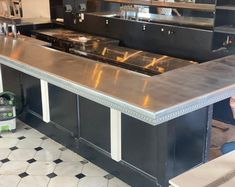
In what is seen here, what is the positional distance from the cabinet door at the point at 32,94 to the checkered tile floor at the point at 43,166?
11.6 inches

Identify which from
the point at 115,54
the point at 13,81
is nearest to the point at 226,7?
the point at 115,54

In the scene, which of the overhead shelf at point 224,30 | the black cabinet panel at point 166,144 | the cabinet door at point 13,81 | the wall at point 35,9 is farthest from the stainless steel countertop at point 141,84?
the wall at point 35,9

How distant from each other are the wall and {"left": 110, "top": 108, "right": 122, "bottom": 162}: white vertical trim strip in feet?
10.7

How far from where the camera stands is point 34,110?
3.84 meters

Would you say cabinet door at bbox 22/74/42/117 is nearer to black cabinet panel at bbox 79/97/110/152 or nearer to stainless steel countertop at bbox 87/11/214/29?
black cabinet panel at bbox 79/97/110/152

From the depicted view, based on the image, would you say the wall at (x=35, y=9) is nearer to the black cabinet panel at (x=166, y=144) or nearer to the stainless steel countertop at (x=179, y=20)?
the stainless steel countertop at (x=179, y=20)

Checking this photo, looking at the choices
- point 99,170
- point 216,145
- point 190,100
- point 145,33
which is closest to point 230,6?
point 145,33

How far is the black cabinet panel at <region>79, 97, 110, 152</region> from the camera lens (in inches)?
114

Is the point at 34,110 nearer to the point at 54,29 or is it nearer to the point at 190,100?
the point at 54,29

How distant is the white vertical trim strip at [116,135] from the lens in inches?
108

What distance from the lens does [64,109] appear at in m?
3.34

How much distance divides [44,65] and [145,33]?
1504 millimetres

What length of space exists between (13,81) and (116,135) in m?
1.79

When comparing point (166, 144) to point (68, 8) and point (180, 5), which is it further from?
point (68, 8)
